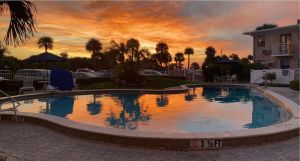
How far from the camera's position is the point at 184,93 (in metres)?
21.0

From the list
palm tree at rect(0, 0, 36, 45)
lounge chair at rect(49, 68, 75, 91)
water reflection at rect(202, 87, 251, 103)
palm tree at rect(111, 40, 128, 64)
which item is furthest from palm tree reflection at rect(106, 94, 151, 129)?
palm tree at rect(111, 40, 128, 64)

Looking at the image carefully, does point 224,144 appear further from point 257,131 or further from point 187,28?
point 187,28

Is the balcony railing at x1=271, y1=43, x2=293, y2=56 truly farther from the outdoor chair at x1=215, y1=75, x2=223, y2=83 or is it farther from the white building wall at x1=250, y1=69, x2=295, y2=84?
the outdoor chair at x1=215, y1=75, x2=223, y2=83

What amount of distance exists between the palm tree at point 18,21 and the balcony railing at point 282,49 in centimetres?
2949

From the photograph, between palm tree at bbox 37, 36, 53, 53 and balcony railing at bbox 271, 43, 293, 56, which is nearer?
balcony railing at bbox 271, 43, 293, 56

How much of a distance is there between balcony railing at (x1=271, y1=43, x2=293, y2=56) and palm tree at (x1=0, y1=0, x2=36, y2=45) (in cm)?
2949

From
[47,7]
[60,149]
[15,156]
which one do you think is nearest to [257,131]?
[60,149]

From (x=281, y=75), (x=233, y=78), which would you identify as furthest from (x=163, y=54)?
(x=281, y=75)

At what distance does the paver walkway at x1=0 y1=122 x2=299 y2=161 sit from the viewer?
18.0 ft

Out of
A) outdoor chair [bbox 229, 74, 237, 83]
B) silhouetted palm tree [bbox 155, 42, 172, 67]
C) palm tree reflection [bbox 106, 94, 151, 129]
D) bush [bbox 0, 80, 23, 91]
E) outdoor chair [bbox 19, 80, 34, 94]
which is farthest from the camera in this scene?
silhouetted palm tree [bbox 155, 42, 172, 67]

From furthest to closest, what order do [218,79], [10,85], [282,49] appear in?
1. [282,49]
2. [218,79]
3. [10,85]

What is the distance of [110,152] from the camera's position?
19.2ft

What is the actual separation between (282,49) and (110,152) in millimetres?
28496

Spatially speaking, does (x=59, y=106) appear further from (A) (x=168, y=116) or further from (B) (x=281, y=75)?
(B) (x=281, y=75)
